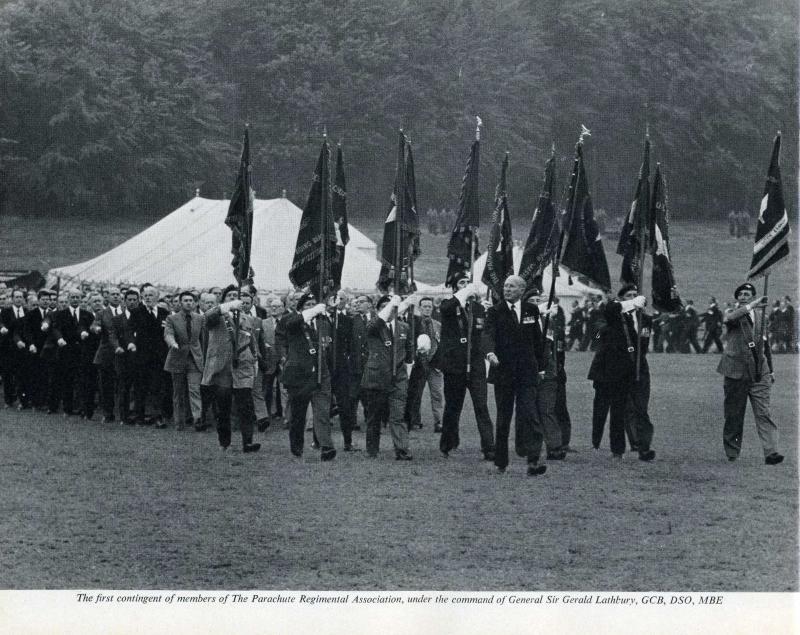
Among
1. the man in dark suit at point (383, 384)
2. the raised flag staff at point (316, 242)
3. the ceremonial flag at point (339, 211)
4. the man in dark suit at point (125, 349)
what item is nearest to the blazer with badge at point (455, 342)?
the man in dark suit at point (383, 384)

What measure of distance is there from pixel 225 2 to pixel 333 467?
25123 millimetres

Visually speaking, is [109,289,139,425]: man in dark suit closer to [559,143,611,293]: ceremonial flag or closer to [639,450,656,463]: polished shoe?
[559,143,611,293]: ceremonial flag

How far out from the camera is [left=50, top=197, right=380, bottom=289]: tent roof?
26.4 m

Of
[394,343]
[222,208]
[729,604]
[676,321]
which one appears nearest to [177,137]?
[222,208]

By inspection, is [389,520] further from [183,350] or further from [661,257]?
Result: [183,350]

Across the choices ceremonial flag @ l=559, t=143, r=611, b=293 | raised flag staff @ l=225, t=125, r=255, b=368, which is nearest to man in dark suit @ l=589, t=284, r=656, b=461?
ceremonial flag @ l=559, t=143, r=611, b=293

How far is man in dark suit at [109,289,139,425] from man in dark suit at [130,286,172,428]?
0.22 ft

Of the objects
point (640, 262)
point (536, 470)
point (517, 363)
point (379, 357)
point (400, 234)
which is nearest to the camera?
point (517, 363)

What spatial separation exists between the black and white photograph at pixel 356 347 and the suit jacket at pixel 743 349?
32 mm

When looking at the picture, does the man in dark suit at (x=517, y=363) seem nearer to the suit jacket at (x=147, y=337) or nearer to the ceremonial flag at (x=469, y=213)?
the ceremonial flag at (x=469, y=213)

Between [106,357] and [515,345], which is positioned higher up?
[515,345]

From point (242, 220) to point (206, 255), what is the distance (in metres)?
13.0

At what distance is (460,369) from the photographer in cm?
1352

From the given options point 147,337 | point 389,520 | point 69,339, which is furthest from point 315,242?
point 69,339
